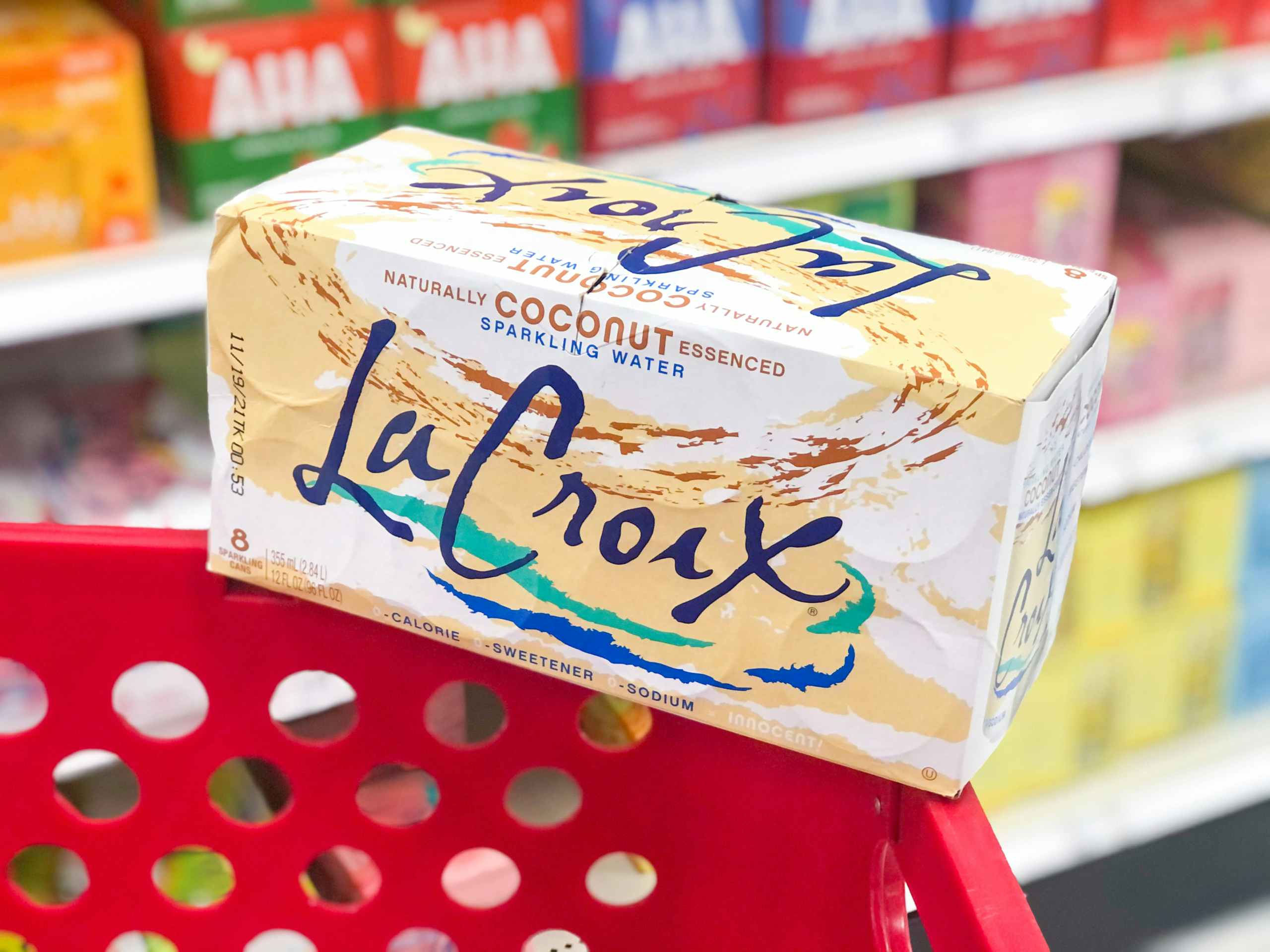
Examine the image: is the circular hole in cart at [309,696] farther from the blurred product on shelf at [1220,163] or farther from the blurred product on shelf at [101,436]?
the blurred product on shelf at [1220,163]

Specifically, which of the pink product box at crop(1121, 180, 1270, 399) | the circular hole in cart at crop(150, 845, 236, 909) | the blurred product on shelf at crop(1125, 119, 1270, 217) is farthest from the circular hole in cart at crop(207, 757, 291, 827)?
the blurred product on shelf at crop(1125, 119, 1270, 217)

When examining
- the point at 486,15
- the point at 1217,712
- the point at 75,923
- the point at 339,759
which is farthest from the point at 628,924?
the point at 1217,712

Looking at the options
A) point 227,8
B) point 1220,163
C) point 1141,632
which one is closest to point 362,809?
point 227,8

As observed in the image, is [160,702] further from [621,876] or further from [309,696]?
[621,876]

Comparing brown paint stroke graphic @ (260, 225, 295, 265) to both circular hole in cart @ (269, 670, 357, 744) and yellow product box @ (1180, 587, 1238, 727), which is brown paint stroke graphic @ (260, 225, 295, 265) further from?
yellow product box @ (1180, 587, 1238, 727)

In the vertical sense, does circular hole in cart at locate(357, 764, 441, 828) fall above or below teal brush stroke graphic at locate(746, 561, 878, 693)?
below

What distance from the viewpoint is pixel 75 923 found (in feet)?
2.32

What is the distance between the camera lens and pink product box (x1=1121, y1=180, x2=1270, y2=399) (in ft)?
4.67

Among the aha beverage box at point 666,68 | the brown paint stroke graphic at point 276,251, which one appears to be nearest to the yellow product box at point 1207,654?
the aha beverage box at point 666,68

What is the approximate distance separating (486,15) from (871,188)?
1.24ft

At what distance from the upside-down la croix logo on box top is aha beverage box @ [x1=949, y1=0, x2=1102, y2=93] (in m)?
0.68

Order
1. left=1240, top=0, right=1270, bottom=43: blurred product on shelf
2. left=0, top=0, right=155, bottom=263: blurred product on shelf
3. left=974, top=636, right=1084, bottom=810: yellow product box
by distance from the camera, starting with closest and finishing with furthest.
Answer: left=0, top=0, right=155, bottom=263: blurred product on shelf
left=1240, top=0, right=1270, bottom=43: blurred product on shelf
left=974, top=636, right=1084, bottom=810: yellow product box

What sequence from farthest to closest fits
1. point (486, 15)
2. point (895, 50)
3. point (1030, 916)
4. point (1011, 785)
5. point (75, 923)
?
point (1011, 785), point (895, 50), point (486, 15), point (75, 923), point (1030, 916)

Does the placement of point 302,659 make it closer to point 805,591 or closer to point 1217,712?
point 805,591
